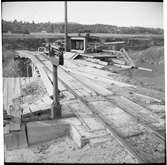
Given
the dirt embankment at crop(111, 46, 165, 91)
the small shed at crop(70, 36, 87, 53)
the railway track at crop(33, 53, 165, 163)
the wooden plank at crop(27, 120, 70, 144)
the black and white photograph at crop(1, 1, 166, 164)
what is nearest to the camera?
the railway track at crop(33, 53, 165, 163)

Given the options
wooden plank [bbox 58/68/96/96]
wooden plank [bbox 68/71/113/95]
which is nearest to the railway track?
wooden plank [bbox 58/68/96/96]

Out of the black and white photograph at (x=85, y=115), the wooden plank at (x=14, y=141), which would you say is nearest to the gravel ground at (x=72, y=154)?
the black and white photograph at (x=85, y=115)

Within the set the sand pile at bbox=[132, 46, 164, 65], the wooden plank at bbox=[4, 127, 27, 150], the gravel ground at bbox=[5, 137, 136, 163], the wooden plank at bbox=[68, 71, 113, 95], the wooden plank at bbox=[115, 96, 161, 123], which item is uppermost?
the sand pile at bbox=[132, 46, 164, 65]

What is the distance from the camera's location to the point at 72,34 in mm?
14133

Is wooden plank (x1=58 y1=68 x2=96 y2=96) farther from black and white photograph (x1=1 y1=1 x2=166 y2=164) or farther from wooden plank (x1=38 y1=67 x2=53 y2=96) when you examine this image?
wooden plank (x1=38 y1=67 x2=53 y2=96)

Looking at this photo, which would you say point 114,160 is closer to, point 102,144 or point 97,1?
point 102,144

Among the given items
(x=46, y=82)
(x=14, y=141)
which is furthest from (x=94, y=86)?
(x=14, y=141)

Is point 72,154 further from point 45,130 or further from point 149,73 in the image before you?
point 149,73

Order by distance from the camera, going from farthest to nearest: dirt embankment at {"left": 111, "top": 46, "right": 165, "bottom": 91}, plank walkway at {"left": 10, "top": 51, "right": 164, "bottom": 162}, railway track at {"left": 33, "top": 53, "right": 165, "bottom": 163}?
dirt embankment at {"left": 111, "top": 46, "right": 165, "bottom": 91}, plank walkway at {"left": 10, "top": 51, "right": 164, "bottom": 162}, railway track at {"left": 33, "top": 53, "right": 165, "bottom": 163}

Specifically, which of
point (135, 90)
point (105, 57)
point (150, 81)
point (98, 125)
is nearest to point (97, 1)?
point (98, 125)

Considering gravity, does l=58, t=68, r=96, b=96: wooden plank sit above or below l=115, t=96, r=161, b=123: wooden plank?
above

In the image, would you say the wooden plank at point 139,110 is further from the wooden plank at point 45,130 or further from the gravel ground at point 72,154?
the wooden plank at point 45,130

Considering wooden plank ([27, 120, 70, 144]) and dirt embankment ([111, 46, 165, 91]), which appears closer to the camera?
wooden plank ([27, 120, 70, 144])

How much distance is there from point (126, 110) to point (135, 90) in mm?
1808
